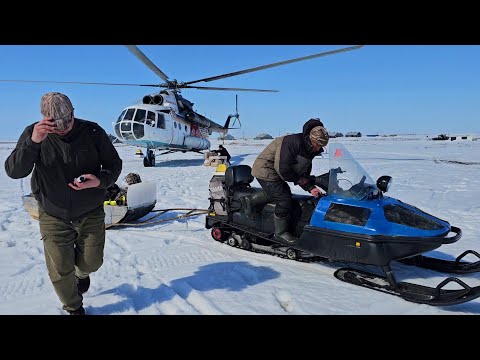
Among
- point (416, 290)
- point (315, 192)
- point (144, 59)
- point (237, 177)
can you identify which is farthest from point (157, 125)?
point (416, 290)

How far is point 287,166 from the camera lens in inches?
154

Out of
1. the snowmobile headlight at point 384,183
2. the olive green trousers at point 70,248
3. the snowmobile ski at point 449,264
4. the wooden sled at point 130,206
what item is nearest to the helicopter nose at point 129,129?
the wooden sled at point 130,206

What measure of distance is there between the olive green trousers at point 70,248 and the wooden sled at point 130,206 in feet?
9.22

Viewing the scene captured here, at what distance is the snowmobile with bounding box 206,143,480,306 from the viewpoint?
3307 mm

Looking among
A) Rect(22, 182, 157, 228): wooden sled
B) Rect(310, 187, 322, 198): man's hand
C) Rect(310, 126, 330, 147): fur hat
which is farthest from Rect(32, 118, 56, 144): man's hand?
Rect(22, 182, 157, 228): wooden sled

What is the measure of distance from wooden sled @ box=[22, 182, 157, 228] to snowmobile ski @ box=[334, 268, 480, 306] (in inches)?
145

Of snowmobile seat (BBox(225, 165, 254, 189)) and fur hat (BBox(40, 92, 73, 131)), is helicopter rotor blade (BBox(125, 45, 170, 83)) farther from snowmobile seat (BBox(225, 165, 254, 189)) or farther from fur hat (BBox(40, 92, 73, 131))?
fur hat (BBox(40, 92, 73, 131))

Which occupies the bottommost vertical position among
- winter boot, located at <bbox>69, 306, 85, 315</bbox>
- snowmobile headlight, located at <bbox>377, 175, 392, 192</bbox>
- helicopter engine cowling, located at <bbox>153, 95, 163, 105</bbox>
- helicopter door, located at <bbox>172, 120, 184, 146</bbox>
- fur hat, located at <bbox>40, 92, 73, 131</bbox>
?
winter boot, located at <bbox>69, 306, 85, 315</bbox>

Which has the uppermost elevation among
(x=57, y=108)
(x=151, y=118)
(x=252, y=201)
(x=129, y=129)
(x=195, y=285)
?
(x=151, y=118)

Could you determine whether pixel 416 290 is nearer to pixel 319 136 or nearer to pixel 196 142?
pixel 319 136

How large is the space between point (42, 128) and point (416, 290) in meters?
3.47
